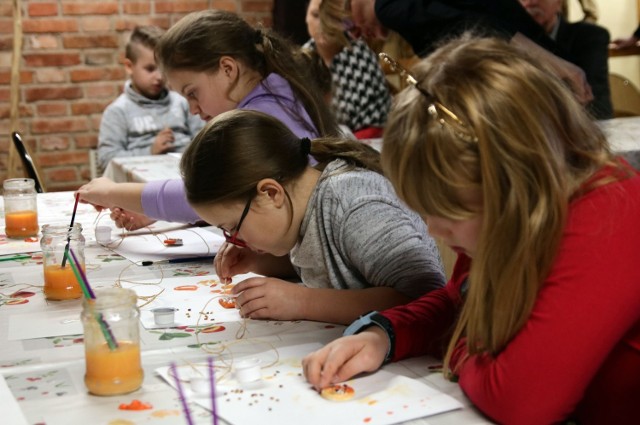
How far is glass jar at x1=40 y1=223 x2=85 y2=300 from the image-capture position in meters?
1.48

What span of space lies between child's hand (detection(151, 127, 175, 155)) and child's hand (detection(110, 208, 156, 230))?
174 centimetres

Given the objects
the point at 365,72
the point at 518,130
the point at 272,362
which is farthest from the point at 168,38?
the point at 365,72

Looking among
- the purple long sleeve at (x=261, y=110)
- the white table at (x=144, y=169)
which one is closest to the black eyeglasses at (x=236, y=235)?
the purple long sleeve at (x=261, y=110)

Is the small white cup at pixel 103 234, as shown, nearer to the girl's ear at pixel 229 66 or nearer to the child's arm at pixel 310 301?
the girl's ear at pixel 229 66

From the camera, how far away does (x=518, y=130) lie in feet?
3.18

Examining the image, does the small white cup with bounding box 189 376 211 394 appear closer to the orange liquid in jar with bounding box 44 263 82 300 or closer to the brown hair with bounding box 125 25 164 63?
the orange liquid in jar with bounding box 44 263 82 300

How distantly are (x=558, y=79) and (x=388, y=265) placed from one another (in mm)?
429

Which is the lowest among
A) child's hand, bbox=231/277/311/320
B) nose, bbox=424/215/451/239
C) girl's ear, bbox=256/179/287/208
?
child's hand, bbox=231/277/311/320

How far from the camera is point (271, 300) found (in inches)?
52.7

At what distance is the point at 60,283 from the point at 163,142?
236 cm

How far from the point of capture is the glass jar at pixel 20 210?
2018 millimetres

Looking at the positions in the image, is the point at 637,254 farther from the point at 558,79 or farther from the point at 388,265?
the point at 388,265

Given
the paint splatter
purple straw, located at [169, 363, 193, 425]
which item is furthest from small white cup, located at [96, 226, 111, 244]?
the paint splatter

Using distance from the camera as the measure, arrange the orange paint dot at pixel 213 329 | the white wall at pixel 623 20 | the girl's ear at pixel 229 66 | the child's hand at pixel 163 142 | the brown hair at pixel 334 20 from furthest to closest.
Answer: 1. the white wall at pixel 623 20
2. the child's hand at pixel 163 142
3. the brown hair at pixel 334 20
4. the girl's ear at pixel 229 66
5. the orange paint dot at pixel 213 329
